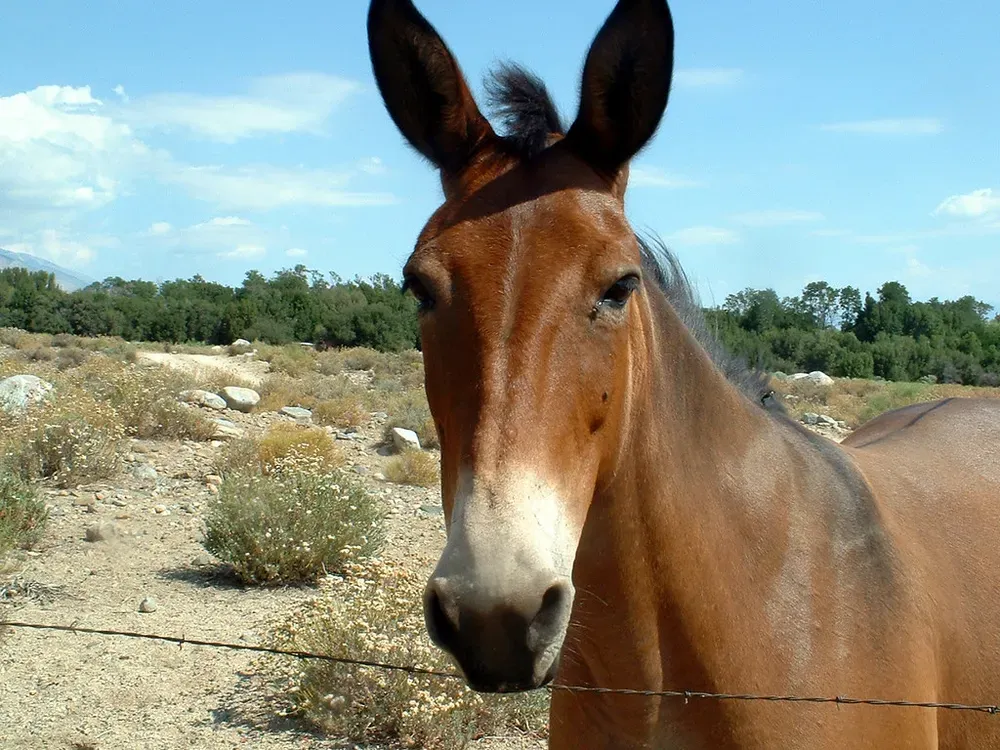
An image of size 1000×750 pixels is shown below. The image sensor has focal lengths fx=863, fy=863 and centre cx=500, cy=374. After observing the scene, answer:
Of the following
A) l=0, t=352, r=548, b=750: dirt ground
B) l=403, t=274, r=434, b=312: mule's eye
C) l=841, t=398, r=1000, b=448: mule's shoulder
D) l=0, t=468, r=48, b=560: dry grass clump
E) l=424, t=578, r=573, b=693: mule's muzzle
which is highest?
l=403, t=274, r=434, b=312: mule's eye

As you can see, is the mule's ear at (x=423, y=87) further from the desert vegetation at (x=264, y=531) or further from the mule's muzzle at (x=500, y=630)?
the desert vegetation at (x=264, y=531)

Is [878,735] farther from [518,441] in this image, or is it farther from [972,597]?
[518,441]

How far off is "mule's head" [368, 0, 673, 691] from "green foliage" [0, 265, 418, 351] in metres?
32.1

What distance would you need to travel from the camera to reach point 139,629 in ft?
20.4

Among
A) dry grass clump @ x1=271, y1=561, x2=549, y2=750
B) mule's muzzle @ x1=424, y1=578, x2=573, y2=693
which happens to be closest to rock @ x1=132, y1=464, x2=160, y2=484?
dry grass clump @ x1=271, y1=561, x2=549, y2=750

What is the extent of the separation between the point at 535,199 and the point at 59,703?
4.74 metres

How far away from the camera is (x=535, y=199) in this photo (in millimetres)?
2041

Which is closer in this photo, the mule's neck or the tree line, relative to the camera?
the mule's neck

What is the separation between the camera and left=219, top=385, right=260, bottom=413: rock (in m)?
16.8

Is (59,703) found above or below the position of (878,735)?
below

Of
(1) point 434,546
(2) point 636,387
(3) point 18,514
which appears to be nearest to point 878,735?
(2) point 636,387

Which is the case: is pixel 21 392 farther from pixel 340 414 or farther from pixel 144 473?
pixel 340 414

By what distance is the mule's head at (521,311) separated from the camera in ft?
5.24

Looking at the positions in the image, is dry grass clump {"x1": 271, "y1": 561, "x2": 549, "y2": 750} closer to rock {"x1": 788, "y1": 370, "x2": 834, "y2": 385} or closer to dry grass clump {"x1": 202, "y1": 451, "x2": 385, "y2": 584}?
dry grass clump {"x1": 202, "y1": 451, "x2": 385, "y2": 584}
